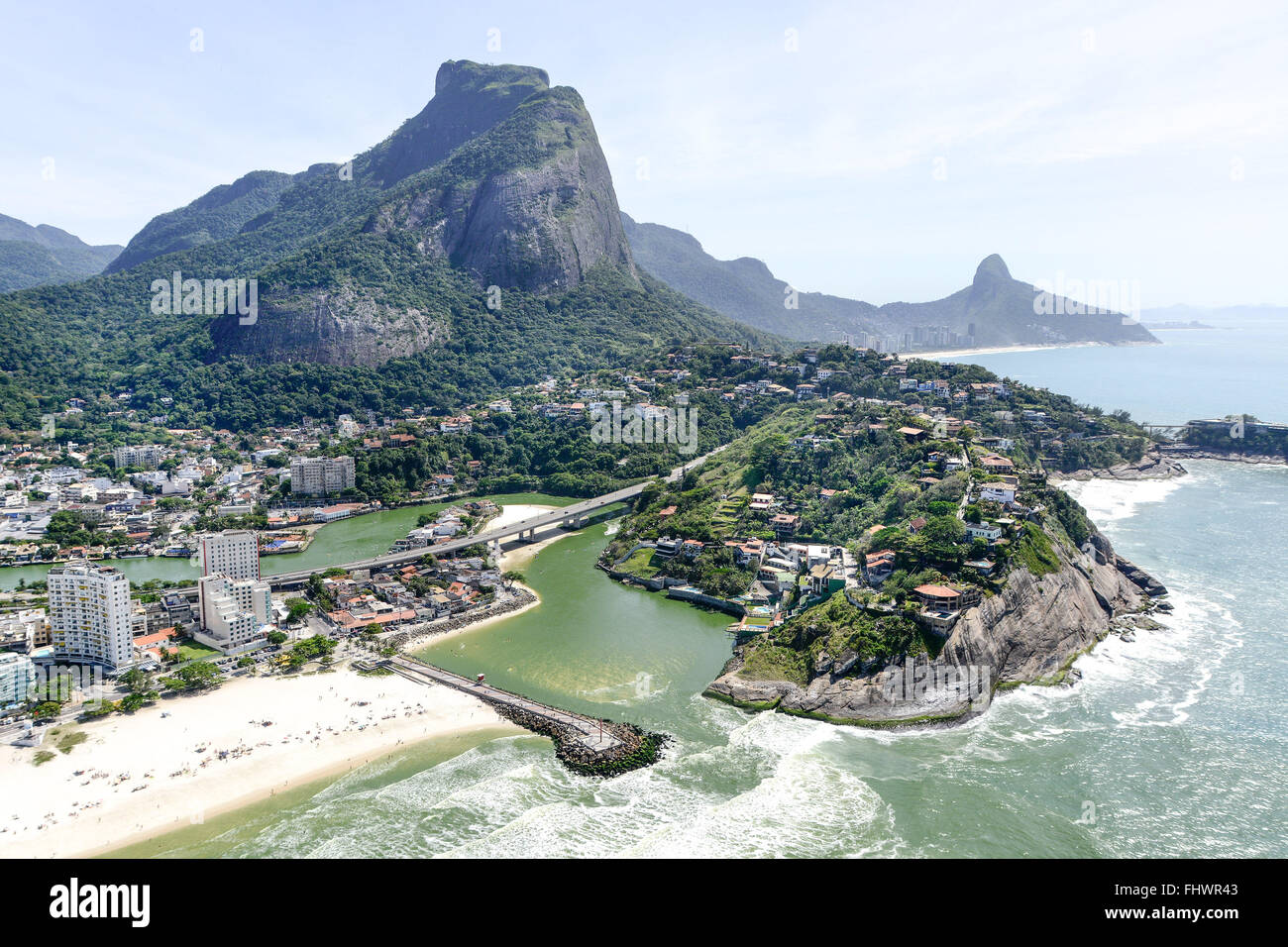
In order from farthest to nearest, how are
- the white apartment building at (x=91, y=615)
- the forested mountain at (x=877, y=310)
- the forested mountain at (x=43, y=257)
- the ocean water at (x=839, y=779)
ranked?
the forested mountain at (x=877, y=310) → the forested mountain at (x=43, y=257) → the white apartment building at (x=91, y=615) → the ocean water at (x=839, y=779)

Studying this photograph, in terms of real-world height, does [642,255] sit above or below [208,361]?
above

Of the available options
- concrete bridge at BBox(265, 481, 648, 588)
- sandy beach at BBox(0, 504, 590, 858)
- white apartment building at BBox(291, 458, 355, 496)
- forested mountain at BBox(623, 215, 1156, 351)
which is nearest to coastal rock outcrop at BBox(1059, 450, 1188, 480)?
concrete bridge at BBox(265, 481, 648, 588)

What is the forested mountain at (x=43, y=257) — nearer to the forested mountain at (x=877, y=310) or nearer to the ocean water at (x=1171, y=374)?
the forested mountain at (x=877, y=310)

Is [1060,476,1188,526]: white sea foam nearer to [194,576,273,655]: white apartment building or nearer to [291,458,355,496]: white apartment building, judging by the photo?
[194,576,273,655]: white apartment building

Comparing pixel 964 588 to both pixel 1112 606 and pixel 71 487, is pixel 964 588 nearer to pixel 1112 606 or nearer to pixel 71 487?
pixel 1112 606

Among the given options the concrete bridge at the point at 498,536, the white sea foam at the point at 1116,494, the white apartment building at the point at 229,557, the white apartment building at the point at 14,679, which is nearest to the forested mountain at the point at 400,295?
the concrete bridge at the point at 498,536

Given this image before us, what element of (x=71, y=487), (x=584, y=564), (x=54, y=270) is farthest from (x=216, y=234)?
(x=584, y=564)

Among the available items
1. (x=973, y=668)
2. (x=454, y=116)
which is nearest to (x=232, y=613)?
(x=973, y=668)
